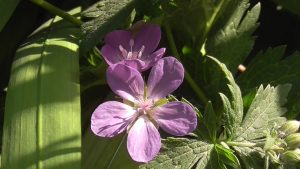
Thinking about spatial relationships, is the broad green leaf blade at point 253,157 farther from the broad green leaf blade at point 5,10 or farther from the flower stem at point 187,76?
the broad green leaf blade at point 5,10

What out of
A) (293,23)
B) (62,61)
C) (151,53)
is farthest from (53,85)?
(293,23)

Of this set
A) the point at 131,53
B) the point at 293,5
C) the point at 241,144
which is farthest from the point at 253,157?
the point at 293,5

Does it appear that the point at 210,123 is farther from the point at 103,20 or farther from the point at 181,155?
the point at 103,20

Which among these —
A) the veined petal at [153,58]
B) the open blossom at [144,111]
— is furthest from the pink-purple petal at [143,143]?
the veined petal at [153,58]

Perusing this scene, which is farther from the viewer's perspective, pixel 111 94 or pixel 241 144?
pixel 111 94

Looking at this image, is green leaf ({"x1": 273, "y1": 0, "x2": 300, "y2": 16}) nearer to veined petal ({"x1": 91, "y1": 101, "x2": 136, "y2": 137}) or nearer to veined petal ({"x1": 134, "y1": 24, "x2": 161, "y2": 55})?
veined petal ({"x1": 134, "y1": 24, "x2": 161, "y2": 55})
